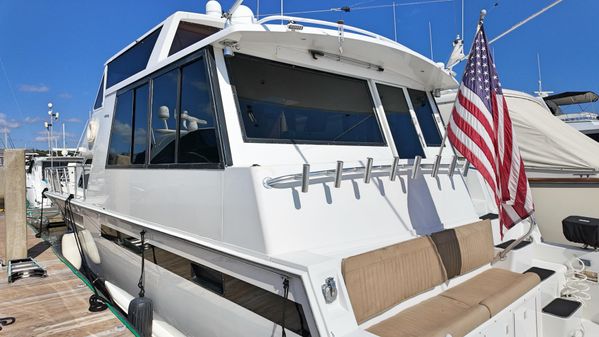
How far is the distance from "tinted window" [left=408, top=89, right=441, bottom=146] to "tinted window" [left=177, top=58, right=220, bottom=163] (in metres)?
2.27

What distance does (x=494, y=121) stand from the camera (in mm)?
2924

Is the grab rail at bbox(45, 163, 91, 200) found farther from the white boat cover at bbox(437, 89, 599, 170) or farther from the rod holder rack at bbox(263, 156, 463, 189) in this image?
the white boat cover at bbox(437, 89, 599, 170)

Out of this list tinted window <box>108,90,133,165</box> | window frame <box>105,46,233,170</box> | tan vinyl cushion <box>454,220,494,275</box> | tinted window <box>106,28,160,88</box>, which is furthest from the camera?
tinted window <box>106,28,160,88</box>

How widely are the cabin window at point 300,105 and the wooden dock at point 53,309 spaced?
197cm

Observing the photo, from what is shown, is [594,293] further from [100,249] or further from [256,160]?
[100,249]

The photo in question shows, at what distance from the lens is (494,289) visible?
277 cm

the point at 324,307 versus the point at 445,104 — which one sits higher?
the point at 445,104

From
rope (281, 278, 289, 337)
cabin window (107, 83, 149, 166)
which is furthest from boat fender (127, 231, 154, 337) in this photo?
rope (281, 278, 289, 337)

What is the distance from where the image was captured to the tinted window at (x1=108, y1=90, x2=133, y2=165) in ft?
13.0

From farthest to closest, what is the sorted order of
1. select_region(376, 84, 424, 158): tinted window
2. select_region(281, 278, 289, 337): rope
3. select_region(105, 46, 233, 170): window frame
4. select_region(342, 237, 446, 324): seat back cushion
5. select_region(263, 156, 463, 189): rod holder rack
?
select_region(376, 84, 424, 158): tinted window < select_region(105, 46, 233, 170): window frame < select_region(263, 156, 463, 189): rod holder rack < select_region(342, 237, 446, 324): seat back cushion < select_region(281, 278, 289, 337): rope

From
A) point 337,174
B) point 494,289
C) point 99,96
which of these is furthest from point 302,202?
point 99,96

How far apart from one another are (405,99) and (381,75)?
43cm

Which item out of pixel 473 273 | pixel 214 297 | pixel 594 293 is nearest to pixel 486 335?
pixel 473 273

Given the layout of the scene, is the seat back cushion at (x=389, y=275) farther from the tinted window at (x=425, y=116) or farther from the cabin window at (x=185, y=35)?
the cabin window at (x=185, y=35)
